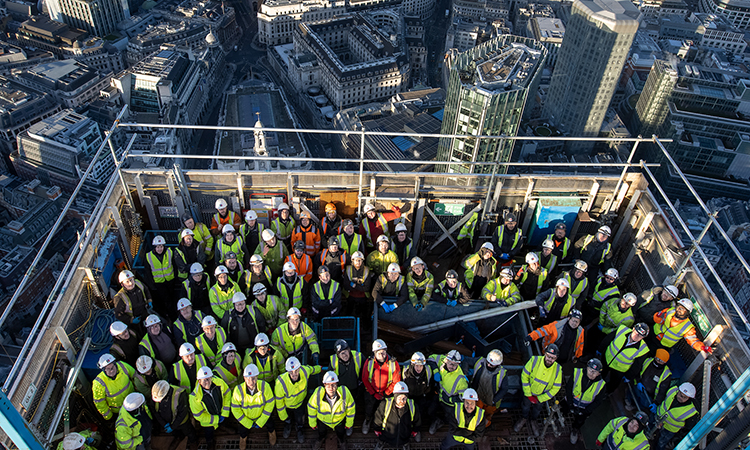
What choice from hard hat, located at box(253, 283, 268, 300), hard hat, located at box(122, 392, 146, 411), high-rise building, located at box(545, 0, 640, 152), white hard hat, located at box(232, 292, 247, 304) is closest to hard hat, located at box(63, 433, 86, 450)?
hard hat, located at box(122, 392, 146, 411)

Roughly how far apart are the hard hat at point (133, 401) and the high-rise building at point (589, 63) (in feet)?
221

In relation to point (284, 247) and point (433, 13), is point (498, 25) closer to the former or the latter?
point (433, 13)

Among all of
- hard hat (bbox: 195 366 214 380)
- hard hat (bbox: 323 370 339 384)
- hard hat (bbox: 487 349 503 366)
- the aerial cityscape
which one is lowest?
the aerial cityscape

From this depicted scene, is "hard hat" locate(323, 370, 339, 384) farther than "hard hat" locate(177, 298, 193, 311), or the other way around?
"hard hat" locate(177, 298, 193, 311)

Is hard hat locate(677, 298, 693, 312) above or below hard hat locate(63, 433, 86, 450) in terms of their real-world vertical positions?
above

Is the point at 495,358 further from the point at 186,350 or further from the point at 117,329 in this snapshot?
the point at 117,329

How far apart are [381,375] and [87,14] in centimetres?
9740

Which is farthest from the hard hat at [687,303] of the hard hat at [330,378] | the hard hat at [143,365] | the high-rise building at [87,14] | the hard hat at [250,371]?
the high-rise building at [87,14]

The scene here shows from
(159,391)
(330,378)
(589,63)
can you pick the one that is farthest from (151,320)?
(589,63)

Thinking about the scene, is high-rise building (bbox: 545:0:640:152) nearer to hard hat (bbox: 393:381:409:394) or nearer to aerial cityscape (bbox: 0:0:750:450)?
aerial cityscape (bbox: 0:0:750:450)

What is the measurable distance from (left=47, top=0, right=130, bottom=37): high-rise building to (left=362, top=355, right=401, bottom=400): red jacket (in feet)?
314

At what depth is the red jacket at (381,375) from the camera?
10305mm

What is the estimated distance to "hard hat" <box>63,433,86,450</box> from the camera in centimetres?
889

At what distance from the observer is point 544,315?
40.2 ft
